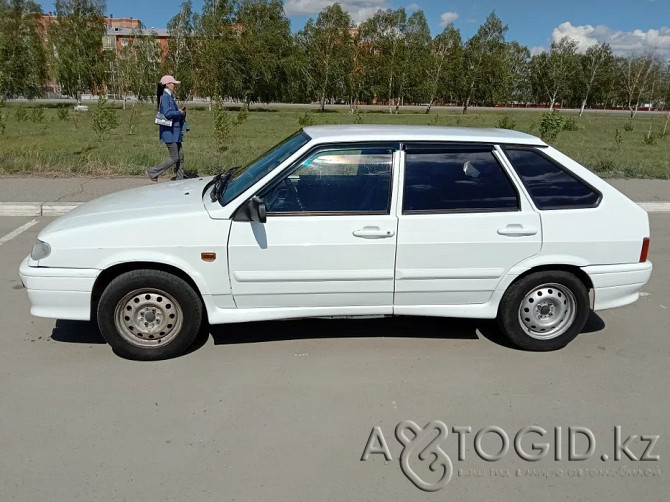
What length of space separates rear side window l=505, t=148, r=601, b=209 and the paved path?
6.32m

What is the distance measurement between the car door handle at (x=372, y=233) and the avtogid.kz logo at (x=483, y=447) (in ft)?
3.99

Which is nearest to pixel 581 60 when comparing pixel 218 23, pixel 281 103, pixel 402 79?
pixel 402 79

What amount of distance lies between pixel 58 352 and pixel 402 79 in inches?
2379

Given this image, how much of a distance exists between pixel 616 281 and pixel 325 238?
219 cm

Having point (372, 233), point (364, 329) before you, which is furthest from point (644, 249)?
point (364, 329)

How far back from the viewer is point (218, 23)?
55.5m

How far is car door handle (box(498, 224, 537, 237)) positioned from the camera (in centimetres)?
375

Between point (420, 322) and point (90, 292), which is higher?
point (90, 292)

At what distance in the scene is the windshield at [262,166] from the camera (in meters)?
3.81

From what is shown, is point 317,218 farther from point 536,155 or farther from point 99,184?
point 99,184

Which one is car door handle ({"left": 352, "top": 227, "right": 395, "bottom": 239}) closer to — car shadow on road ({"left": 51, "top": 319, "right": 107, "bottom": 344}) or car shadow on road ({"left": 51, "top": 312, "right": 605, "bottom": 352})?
car shadow on road ({"left": 51, "top": 312, "right": 605, "bottom": 352})

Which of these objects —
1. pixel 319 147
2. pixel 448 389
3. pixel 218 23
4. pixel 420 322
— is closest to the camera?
pixel 448 389

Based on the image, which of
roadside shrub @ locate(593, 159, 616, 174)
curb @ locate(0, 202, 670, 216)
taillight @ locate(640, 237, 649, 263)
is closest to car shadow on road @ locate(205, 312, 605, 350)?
taillight @ locate(640, 237, 649, 263)

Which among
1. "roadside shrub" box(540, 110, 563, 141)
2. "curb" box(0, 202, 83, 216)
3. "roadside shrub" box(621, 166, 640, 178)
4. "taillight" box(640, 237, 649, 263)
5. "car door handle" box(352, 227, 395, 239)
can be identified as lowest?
"curb" box(0, 202, 83, 216)
